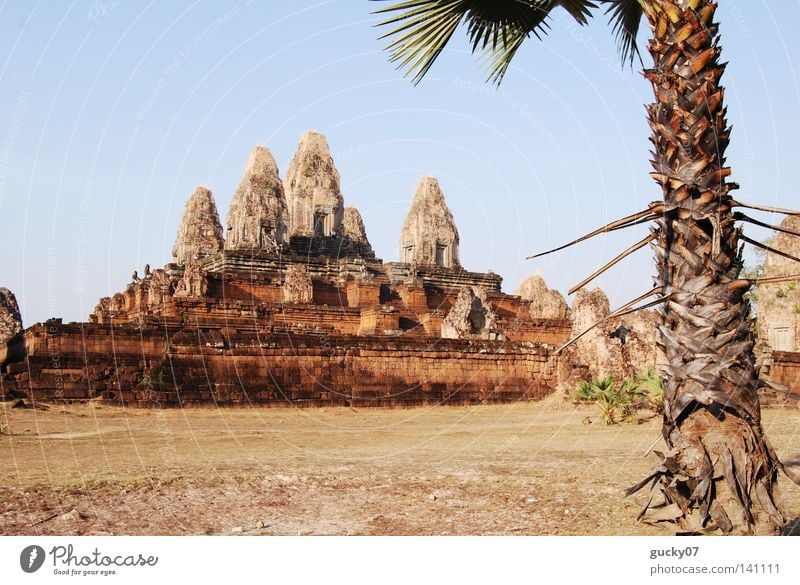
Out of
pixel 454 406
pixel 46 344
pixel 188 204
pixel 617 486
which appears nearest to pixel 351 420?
pixel 454 406

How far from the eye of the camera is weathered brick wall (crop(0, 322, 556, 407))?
50.9ft

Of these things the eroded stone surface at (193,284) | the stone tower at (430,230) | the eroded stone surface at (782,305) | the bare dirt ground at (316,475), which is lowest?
the bare dirt ground at (316,475)

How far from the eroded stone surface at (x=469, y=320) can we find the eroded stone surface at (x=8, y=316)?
10.1 metres

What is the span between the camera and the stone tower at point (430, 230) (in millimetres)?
40812

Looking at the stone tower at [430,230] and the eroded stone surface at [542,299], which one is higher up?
the stone tower at [430,230]

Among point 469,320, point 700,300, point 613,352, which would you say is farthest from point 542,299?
point 700,300

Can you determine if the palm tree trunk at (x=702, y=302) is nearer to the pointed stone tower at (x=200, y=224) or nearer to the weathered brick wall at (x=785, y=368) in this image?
the weathered brick wall at (x=785, y=368)

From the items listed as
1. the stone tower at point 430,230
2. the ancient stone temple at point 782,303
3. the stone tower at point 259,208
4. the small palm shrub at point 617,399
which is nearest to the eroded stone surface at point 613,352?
the ancient stone temple at point 782,303

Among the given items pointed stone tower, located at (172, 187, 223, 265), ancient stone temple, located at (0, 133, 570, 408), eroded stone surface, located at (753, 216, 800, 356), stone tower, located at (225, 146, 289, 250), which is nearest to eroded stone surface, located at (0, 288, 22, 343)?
ancient stone temple, located at (0, 133, 570, 408)

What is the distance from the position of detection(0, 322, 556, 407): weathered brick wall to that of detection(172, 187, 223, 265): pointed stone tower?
2308 centimetres

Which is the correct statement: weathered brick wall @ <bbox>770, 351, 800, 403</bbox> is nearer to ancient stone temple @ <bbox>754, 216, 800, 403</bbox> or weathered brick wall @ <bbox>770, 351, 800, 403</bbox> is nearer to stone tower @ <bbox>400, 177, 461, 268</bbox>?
ancient stone temple @ <bbox>754, 216, 800, 403</bbox>

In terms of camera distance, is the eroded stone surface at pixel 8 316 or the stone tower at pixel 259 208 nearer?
the eroded stone surface at pixel 8 316

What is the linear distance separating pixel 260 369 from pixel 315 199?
20.9m
